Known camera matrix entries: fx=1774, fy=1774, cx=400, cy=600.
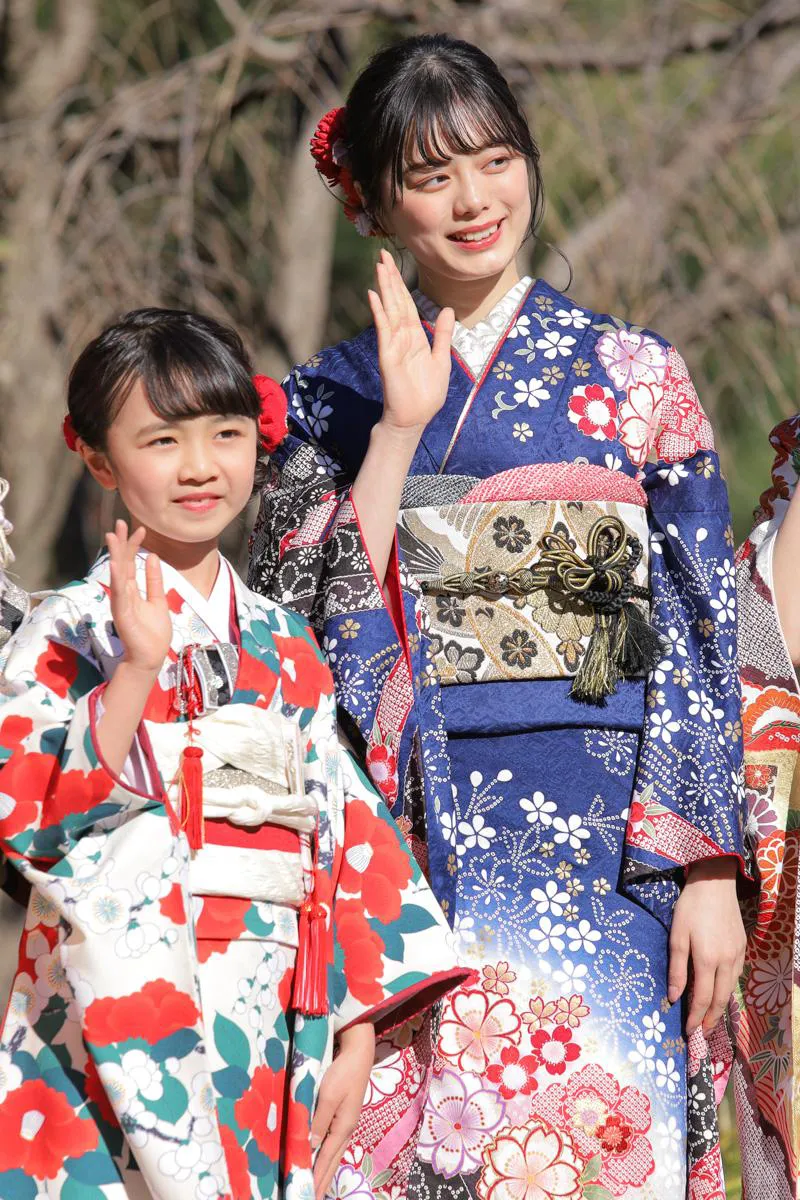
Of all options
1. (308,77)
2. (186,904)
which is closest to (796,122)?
(308,77)

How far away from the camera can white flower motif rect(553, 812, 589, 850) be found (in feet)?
8.66

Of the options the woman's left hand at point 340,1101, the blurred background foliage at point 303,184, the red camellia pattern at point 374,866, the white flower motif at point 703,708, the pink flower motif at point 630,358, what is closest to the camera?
the woman's left hand at point 340,1101

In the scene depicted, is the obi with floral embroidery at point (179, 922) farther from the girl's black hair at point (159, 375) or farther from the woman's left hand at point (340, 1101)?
the girl's black hair at point (159, 375)

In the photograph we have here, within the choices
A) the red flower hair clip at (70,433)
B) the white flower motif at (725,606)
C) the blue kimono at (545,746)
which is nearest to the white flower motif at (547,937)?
the blue kimono at (545,746)

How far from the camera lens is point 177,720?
2.31m

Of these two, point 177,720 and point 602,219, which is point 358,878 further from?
point 602,219

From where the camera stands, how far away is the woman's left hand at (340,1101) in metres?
2.38

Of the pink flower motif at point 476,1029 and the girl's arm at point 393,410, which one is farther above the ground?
the girl's arm at point 393,410

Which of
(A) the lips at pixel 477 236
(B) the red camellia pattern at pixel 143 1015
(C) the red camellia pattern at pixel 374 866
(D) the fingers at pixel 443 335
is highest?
(A) the lips at pixel 477 236

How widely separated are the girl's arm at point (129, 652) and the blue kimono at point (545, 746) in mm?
490

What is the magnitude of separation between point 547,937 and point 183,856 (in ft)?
2.12

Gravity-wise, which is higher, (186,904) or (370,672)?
(370,672)

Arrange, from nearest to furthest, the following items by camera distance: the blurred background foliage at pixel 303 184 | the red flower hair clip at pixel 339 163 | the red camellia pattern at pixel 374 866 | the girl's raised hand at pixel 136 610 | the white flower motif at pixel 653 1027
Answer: the girl's raised hand at pixel 136 610 < the red camellia pattern at pixel 374 866 < the white flower motif at pixel 653 1027 < the red flower hair clip at pixel 339 163 < the blurred background foliage at pixel 303 184

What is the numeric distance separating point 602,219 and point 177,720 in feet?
11.7
